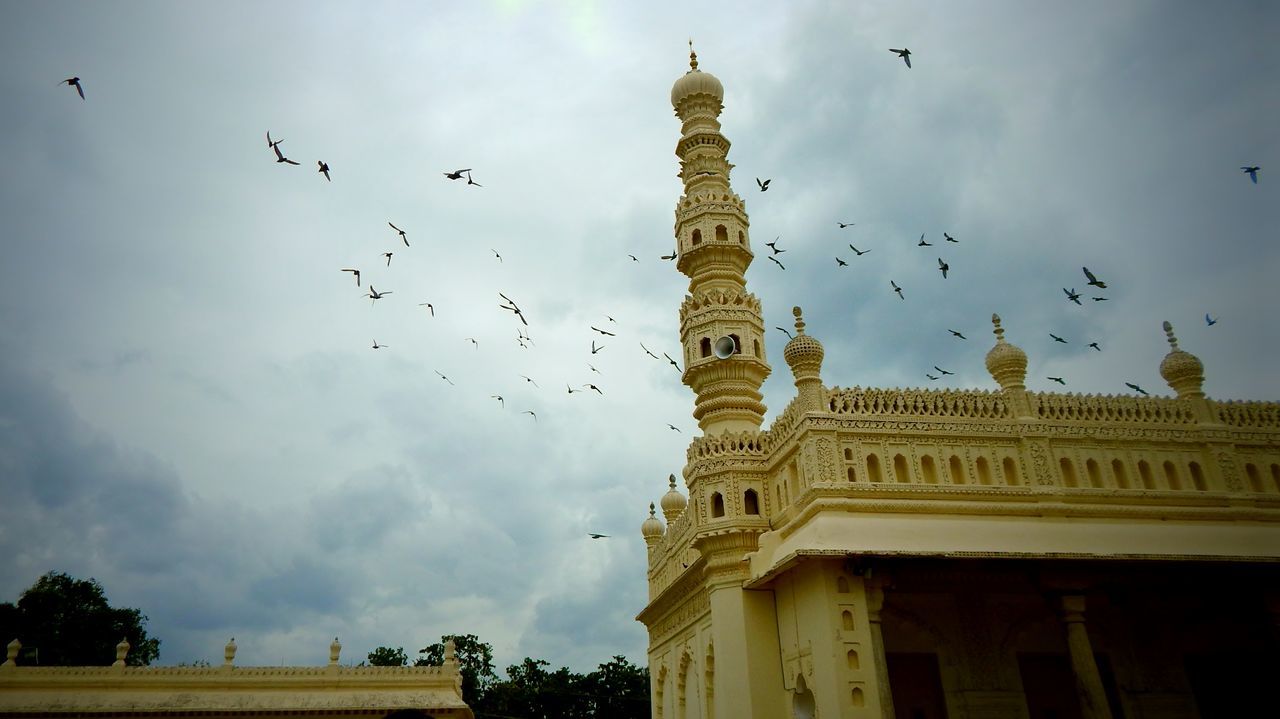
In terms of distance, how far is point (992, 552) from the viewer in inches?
586

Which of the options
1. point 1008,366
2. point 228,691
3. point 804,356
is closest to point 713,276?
point 804,356

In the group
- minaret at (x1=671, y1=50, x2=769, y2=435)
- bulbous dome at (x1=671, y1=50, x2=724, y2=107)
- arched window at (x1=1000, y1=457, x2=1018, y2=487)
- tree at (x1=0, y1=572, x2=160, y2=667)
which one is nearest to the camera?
arched window at (x1=1000, y1=457, x2=1018, y2=487)

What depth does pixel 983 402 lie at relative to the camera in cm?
1816

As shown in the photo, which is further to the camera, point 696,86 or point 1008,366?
point 696,86

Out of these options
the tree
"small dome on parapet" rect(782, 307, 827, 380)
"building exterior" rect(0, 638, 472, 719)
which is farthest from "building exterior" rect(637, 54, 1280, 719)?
the tree

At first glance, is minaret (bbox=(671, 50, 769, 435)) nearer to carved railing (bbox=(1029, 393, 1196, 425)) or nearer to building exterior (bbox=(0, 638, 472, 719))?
carved railing (bbox=(1029, 393, 1196, 425))

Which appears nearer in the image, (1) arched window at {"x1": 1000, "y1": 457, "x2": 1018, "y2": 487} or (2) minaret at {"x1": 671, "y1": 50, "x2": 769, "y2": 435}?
(1) arched window at {"x1": 1000, "y1": 457, "x2": 1018, "y2": 487}

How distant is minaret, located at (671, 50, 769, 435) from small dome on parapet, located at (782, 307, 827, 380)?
4.31 metres

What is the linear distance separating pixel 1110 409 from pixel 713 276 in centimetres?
1064

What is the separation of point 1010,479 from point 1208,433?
541 centimetres

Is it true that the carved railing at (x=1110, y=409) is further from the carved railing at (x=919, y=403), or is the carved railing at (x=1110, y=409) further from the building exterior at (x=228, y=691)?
the building exterior at (x=228, y=691)

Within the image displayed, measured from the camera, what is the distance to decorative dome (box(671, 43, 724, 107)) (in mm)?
26547

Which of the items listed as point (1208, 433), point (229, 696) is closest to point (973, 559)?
point (1208, 433)

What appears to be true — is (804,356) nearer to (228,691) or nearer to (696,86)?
(696,86)
